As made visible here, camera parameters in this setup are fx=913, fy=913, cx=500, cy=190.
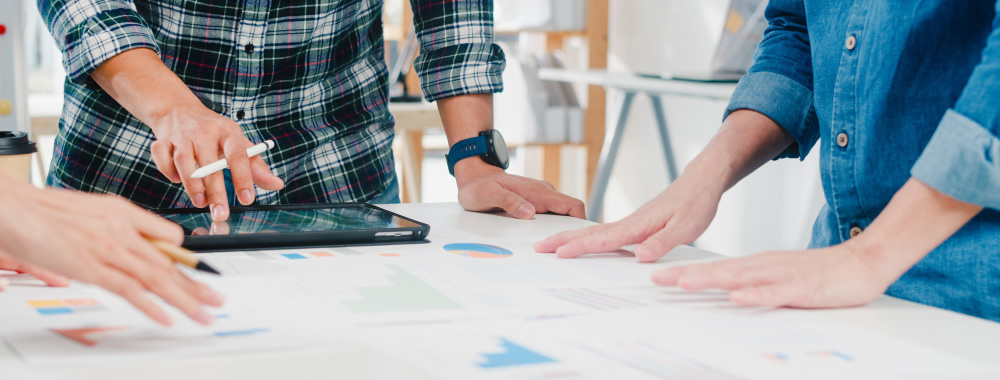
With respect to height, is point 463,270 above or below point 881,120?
below

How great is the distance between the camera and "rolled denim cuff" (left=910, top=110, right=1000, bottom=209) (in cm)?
71

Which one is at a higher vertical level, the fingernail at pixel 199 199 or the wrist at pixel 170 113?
the wrist at pixel 170 113

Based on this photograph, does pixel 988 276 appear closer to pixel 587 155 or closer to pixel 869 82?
pixel 869 82

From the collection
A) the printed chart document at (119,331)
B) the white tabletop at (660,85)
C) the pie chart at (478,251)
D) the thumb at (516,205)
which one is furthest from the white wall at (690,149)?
the printed chart document at (119,331)

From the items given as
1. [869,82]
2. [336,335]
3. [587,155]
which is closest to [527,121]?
[587,155]

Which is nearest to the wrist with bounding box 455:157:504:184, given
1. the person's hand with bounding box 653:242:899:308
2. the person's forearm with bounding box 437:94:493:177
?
the person's forearm with bounding box 437:94:493:177

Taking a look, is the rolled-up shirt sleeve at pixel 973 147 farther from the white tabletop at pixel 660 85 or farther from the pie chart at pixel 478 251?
the white tabletop at pixel 660 85

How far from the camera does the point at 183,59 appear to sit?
121 cm

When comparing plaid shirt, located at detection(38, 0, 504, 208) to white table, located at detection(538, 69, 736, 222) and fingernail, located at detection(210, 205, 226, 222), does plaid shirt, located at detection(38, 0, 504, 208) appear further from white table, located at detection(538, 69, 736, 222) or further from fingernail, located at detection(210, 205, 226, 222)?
white table, located at detection(538, 69, 736, 222)

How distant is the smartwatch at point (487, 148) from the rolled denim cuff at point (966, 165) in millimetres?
640

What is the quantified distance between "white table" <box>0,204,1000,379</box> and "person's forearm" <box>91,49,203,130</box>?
51cm

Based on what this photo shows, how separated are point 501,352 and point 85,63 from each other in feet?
2.49

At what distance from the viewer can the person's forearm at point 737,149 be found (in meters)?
1.00

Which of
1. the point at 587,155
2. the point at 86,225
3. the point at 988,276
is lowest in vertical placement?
the point at 587,155
